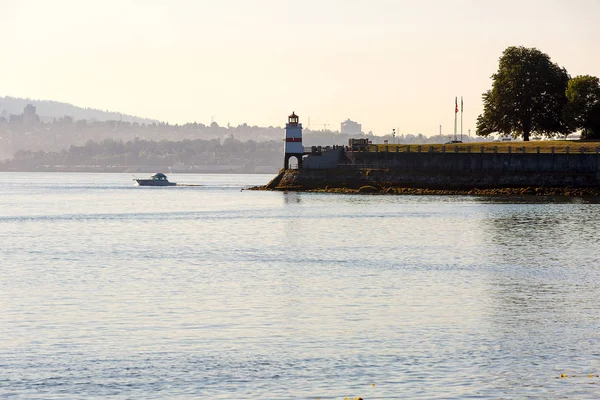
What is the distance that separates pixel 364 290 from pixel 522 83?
12019 centimetres

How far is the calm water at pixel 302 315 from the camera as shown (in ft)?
89.4

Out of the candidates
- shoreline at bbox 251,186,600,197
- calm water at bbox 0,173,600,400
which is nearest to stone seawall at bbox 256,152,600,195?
shoreline at bbox 251,186,600,197

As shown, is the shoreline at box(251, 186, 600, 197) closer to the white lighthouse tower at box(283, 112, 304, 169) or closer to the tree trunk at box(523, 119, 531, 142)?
the white lighthouse tower at box(283, 112, 304, 169)

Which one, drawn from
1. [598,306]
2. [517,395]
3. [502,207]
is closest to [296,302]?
[598,306]

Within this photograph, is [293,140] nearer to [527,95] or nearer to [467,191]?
[467,191]

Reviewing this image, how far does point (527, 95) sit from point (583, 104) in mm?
8296

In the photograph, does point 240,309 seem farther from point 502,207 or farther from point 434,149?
point 434,149

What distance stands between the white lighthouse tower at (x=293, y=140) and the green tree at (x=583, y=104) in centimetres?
3962

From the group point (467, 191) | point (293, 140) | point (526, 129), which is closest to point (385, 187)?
point (467, 191)

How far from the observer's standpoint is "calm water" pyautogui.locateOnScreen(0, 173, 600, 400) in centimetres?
2723

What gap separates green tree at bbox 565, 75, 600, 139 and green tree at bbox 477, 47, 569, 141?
2.16 metres

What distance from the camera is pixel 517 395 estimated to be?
25.7m

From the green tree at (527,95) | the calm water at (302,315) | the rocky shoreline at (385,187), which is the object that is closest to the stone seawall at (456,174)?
the rocky shoreline at (385,187)

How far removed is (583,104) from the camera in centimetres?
15575
